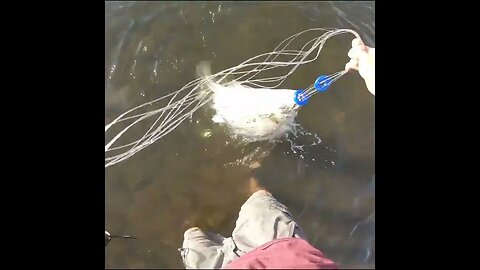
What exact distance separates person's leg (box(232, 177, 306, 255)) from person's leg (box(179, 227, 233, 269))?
0.43 feet

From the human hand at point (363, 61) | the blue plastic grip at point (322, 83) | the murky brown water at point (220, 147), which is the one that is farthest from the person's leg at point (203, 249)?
the human hand at point (363, 61)

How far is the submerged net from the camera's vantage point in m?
3.15

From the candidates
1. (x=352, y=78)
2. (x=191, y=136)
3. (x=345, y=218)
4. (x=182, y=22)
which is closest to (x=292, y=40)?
(x=352, y=78)

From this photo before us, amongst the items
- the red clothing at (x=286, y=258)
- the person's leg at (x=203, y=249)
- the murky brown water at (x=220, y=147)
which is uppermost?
the murky brown water at (x=220, y=147)

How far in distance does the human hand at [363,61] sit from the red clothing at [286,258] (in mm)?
1265

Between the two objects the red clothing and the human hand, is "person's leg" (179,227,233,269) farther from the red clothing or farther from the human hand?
the human hand

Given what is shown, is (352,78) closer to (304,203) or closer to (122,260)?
(304,203)

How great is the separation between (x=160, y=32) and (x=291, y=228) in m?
1.74

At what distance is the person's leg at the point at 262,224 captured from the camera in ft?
8.50

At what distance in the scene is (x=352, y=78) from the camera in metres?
3.32

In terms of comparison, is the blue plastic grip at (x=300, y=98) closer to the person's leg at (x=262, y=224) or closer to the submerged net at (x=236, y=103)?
the submerged net at (x=236, y=103)

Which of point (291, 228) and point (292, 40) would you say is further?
point (292, 40)

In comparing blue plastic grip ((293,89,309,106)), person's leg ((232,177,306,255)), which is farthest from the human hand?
person's leg ((232,177,306,255))

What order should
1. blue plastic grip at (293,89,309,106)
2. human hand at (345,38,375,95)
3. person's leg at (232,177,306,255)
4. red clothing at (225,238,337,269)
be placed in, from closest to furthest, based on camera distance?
red clothing at (225,238,337,269) < person's leg at (232,177,306,255) < human hand at (345,38,375,95) < blue plastic grip at (293,89,309,106)
